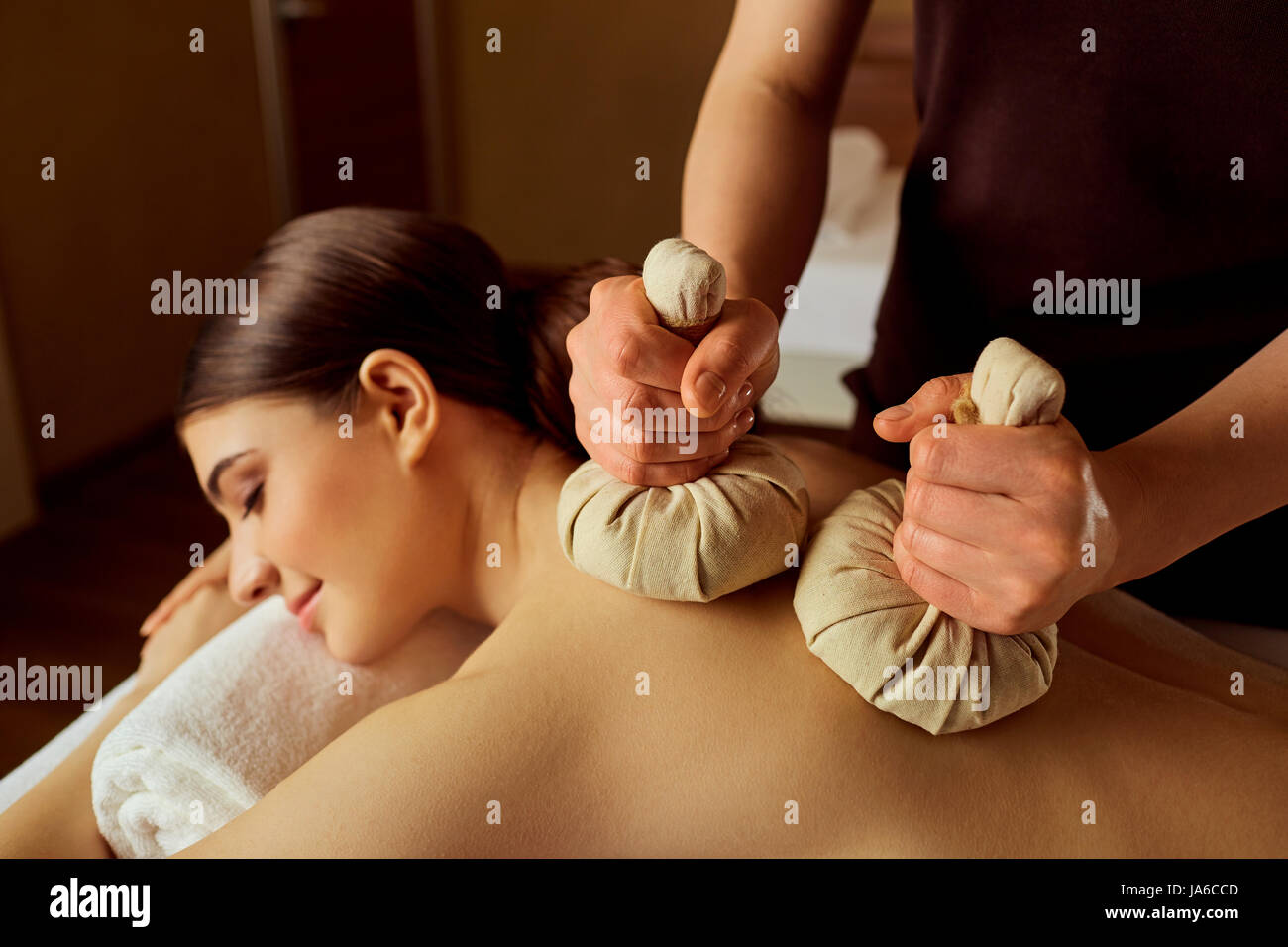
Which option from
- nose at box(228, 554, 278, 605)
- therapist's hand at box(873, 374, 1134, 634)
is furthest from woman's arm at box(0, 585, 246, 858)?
therapist's hand at box(873, 374, 1134, 634)

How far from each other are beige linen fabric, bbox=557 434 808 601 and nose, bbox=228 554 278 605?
0.43 meters

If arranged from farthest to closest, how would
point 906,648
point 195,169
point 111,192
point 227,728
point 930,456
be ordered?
1. point 195,169
2. point 111,192
3. point 227,728
4. point 906,648
5. point 930,456

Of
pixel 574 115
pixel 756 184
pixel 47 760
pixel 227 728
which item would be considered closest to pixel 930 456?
pixel 756 184

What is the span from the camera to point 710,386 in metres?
0.75

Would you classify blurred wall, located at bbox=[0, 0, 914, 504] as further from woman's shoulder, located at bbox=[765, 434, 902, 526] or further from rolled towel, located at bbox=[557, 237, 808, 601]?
rolled towel, located at bbox=[557, 237, 808, 601]

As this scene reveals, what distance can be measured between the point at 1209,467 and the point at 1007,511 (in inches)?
8.0

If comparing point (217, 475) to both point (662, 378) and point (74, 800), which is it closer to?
point (74, 800)

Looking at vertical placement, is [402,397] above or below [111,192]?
below

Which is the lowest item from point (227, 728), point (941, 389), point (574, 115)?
point (227, 728)

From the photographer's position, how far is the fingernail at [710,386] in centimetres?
75
